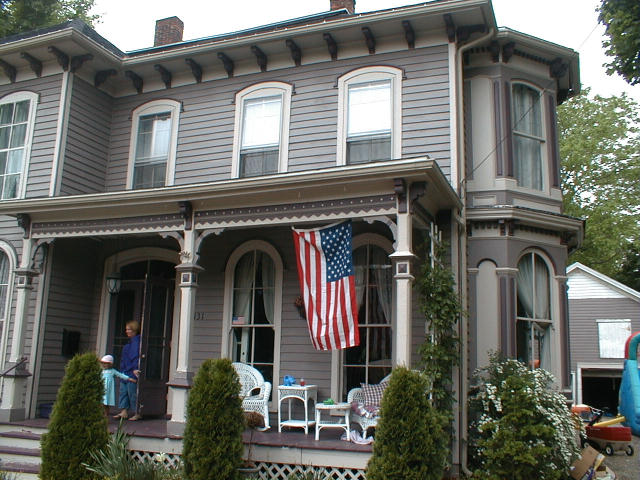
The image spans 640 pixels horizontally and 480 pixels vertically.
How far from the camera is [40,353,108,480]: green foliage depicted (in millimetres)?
7637

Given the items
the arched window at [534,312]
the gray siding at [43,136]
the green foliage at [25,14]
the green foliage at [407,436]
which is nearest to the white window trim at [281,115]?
the gray siding at [43,136]

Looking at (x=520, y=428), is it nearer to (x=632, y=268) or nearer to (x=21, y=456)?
(x=21, y=456)

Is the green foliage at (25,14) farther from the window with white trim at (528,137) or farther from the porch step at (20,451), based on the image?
the window with white trim at (528,137)

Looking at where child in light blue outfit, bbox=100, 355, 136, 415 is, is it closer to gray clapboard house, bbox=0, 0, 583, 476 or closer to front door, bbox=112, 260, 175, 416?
front door, bbox=112, 260, 175, 416

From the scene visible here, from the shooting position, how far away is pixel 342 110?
10.2 m

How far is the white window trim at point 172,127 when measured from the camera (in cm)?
1127

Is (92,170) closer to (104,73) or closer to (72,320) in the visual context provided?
(104,73)

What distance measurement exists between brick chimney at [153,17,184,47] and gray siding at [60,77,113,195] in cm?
267

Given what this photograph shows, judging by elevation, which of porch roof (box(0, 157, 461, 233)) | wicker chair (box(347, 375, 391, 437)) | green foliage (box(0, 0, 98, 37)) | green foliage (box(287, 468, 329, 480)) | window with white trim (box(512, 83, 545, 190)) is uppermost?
green foliage (box(0, 0, 98, 37))

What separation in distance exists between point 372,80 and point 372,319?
12.7ft

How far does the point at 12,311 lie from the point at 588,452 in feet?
31.2

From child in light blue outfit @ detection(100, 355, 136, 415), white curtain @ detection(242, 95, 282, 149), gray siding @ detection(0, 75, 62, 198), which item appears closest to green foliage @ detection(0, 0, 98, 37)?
gray siding @ detection(0, 75, 62, 198)

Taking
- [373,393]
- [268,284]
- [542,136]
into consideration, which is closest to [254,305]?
[268,284]

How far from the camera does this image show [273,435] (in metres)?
8.35
